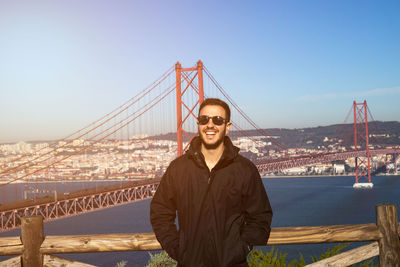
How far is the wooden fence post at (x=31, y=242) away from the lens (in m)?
2.91

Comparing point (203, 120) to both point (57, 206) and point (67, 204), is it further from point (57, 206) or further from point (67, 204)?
point (67, 204)

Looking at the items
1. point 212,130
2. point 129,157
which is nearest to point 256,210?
point 212,130

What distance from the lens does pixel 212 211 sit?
228 cm

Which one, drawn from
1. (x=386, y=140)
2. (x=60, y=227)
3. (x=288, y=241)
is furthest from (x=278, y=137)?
(x=288, y=241)

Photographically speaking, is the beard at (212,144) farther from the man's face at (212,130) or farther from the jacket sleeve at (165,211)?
the jacket sleeve at (165,211)

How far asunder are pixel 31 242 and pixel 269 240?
1576 millimetres

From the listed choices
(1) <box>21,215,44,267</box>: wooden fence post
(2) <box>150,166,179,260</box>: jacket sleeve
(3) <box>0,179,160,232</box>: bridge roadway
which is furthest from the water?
(2) <box>150,166,179,260</box>: jacket sleeve

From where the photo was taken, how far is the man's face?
7.94 feet

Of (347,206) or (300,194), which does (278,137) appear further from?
(347,206)

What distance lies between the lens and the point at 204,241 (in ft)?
7.43

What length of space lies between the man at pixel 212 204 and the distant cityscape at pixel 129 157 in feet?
130

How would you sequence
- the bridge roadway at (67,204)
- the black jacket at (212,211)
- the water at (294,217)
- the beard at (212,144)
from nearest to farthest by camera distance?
1. the black jacket at (212,211)
2. the beard at (212,144)
3. the bridge roadway at (67,204)
4. the water at (294,217)

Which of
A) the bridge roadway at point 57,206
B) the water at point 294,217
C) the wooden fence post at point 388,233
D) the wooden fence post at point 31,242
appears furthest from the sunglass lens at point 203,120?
the water at point 294,217

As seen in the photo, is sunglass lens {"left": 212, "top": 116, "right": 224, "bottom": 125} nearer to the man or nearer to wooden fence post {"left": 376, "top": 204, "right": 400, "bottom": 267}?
the man
